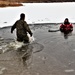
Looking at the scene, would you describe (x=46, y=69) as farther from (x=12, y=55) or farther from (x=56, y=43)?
(x=56, y=43)

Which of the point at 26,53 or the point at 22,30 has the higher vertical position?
the point at 22,30

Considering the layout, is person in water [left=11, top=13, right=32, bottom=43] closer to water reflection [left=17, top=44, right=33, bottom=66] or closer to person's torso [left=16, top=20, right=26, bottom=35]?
person's torso [left=16, top=20, right=26, bottom=35]

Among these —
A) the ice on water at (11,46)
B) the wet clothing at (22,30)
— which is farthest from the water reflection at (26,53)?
the wet clothing at (22,30)

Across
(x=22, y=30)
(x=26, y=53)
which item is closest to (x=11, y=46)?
(x=22, y=30)

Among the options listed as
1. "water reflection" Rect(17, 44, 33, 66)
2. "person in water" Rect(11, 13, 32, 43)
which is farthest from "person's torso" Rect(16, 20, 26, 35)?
"water reflection" Rect(17, 44, 33, 66)

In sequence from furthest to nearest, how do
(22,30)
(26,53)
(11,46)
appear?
(22,30), (11,46), (26,53)

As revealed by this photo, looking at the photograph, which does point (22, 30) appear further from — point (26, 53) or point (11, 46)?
point (26, 53)

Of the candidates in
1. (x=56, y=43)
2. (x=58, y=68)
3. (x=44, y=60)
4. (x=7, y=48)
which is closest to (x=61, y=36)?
(x=56, y=43)

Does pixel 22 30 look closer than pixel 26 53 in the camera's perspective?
No

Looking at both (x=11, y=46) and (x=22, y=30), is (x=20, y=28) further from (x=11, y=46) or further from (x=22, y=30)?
(x=11, y=46)

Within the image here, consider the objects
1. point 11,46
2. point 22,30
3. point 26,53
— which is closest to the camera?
point 26,53

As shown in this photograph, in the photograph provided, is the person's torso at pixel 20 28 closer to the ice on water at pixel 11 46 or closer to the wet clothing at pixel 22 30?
the wet clothing at pixel 22 30

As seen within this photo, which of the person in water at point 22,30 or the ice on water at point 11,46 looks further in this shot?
the person in water at point 22,30

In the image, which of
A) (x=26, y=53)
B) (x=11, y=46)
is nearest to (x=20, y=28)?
(x=11, y=46)
